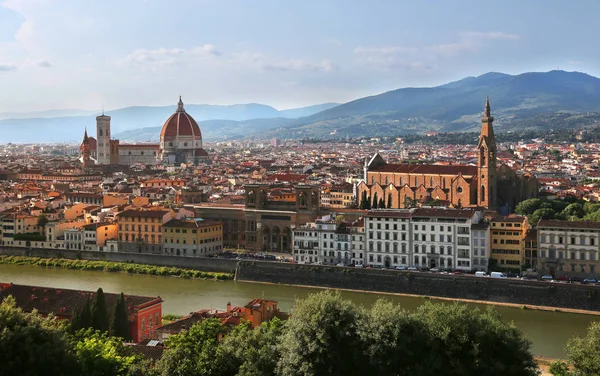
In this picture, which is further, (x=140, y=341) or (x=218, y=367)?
(x=140, y=341)

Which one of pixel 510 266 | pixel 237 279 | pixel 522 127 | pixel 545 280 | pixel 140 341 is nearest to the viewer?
pixel 140 341

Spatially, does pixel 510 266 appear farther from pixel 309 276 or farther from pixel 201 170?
pixel 201 170

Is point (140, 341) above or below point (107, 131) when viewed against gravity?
below

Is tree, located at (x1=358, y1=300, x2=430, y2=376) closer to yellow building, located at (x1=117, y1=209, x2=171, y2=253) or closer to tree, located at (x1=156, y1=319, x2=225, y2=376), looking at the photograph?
tree, located at (x1=156, y1=319, x2=225, y2=376)

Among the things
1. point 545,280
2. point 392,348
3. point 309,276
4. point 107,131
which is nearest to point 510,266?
point 545,280

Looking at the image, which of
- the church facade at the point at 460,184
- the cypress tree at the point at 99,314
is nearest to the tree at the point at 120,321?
the cypress tree at the point at 99,314

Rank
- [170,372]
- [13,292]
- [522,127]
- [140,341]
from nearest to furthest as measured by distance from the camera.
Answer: [170,372]
[140,341]
[13,292]
[522,127]

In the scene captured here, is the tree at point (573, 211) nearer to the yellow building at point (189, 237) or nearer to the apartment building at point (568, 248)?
the apartment building at point (568, 248)
